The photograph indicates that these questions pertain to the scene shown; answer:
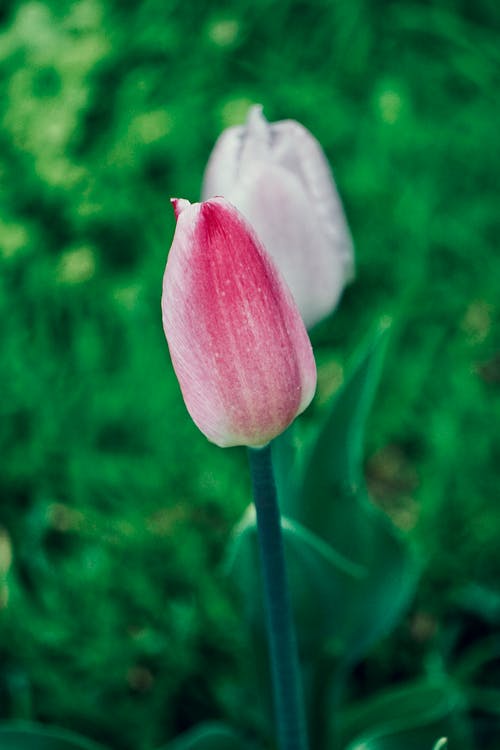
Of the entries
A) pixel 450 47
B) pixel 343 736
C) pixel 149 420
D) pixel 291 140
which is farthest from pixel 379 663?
pixel 450 47

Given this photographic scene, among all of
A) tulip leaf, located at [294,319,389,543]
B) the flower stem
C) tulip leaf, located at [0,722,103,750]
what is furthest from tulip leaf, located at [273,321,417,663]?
tulip leaf, located at [0,722,103,750]

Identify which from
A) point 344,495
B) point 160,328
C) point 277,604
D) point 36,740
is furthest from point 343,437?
point 160,328

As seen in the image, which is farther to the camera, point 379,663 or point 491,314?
point 491,314

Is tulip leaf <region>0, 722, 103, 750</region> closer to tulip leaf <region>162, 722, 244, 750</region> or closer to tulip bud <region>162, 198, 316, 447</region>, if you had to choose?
tulip leaf <region>162, 722, 244, 750</region>

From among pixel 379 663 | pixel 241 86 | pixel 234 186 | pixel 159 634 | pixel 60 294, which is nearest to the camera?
pixel 234 186

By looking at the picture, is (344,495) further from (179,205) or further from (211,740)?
(179,205)

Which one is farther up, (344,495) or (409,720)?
(344,495)

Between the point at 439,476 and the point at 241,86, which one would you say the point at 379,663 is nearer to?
the point at 439,476
